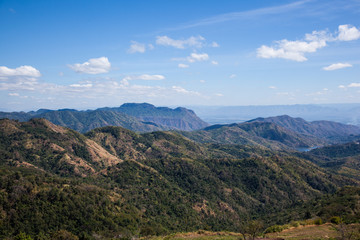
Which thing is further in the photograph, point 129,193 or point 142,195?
point 142,195

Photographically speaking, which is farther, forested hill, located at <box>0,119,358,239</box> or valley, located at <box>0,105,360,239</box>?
forested hill, located at <box>0,119,358,239</box>

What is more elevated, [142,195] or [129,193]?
[129,193]

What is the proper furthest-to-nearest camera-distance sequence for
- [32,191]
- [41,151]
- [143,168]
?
1. [41,151]
2. [143,168]
3. [32,191]

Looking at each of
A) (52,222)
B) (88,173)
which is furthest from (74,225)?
(88,173)

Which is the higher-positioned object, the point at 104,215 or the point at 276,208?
the point at 104,215

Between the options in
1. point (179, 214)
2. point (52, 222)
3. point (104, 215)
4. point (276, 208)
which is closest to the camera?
point (52, 222)

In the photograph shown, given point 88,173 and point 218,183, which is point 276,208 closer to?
point 218,183

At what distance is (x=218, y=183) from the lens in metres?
176

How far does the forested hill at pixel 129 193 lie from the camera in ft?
268

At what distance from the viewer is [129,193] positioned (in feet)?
439

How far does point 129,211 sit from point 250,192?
352 feet

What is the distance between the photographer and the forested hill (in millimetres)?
81625

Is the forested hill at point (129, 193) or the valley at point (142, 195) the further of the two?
the forested hill at point (129, 193)

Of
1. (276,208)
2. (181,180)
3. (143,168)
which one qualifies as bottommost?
(276,208)
